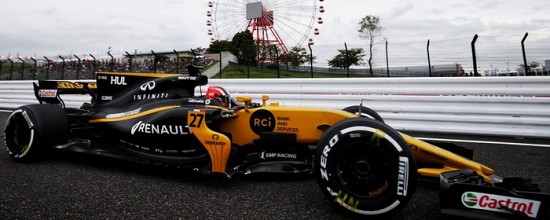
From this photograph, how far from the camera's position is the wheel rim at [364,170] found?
6.97 feet

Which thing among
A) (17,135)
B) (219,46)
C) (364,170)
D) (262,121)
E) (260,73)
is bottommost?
(364,170)

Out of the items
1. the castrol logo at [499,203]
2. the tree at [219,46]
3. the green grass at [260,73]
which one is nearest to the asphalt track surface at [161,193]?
the castrol logo at [499,203]

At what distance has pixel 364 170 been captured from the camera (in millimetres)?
2168

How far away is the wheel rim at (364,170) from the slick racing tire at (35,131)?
10.9 ft

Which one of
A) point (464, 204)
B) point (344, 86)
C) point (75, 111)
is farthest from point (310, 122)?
point (344, 86)

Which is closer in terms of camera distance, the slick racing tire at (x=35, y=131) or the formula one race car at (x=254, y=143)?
the formula one race car at (x=254, y=143)

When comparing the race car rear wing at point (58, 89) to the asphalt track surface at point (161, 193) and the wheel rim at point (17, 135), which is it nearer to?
the wheel rim at point (17, 135)

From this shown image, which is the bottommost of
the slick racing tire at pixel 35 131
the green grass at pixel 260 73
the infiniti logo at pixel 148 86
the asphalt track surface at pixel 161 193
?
the asphalt track surface at pixel 161 193

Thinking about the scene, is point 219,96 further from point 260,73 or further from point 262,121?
point 260,73

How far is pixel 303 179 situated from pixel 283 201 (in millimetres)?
623

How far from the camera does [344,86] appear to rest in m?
6.30

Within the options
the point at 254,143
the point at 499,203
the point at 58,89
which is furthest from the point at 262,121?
the point at 58,89

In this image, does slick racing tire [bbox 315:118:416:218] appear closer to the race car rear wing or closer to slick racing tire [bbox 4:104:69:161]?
slick racing tire [bbox 4:104:69:161]

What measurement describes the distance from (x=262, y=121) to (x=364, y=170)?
3.93ft
